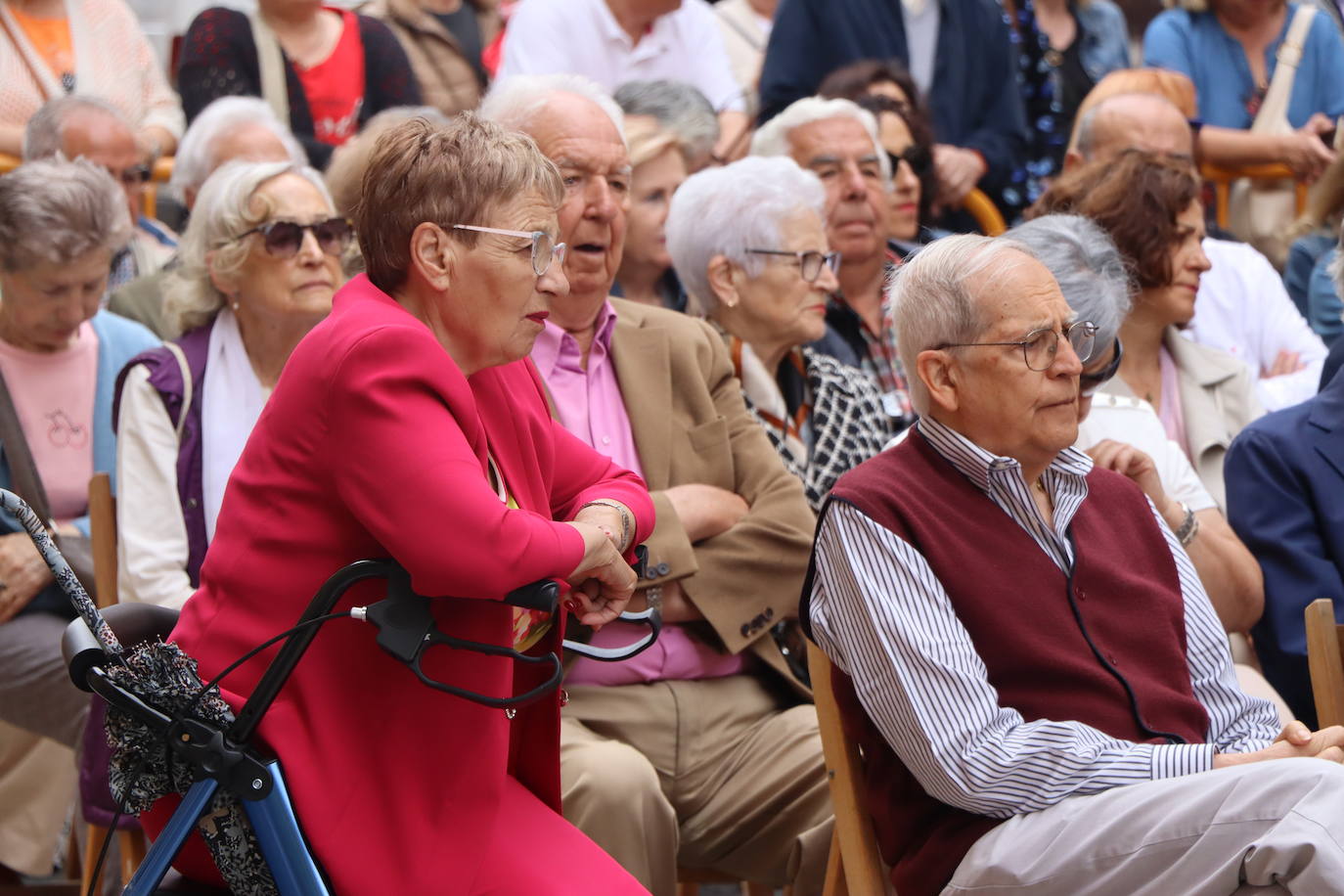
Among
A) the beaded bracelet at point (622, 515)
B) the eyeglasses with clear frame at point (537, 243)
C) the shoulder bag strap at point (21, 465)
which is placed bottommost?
the shoulder bag strap at point (21, 465)

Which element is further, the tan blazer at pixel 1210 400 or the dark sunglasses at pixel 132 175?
the dark sunglasses at pixel 132 175

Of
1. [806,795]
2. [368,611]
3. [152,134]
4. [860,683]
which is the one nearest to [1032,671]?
[860,683]

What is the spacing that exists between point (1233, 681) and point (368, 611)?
162cm

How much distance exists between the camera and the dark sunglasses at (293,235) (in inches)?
145

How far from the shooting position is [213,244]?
12.3 feet

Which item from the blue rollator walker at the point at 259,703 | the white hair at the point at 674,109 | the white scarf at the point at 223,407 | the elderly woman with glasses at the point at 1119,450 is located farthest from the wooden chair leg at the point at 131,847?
the white hair at the point at 674,109

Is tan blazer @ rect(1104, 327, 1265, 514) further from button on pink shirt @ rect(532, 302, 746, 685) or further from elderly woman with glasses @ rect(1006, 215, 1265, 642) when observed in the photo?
button on pink shirt @ rect(532, 302, 746, 685)

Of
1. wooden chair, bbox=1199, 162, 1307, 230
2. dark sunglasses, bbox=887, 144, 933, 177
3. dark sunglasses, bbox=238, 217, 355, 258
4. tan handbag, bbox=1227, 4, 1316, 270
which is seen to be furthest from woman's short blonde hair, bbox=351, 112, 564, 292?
tan handbag, bbox=1227, 4, 1316, 270

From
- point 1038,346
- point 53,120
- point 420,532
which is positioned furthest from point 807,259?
point 53,120

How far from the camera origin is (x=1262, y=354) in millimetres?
4793

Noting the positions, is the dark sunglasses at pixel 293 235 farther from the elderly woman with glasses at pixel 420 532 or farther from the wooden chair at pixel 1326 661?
the wooden chair at pixel 1326 661

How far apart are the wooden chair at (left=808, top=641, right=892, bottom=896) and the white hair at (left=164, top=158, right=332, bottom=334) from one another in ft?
5.78

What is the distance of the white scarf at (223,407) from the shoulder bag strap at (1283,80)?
420 cm

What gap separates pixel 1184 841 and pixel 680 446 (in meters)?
1.44
